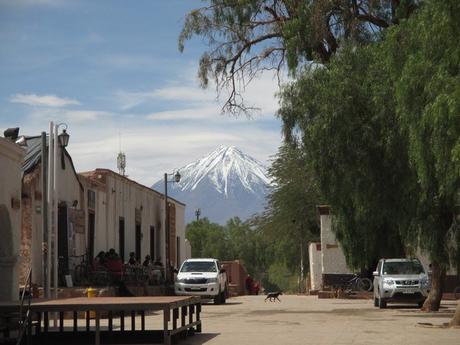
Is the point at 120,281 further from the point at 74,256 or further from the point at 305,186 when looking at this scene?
the point at 305,186

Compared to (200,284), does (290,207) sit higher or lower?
higher

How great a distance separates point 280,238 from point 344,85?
33.7m

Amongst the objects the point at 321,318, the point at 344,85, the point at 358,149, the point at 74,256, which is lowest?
the point at 321,318

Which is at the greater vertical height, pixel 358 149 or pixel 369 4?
pixel 369 4

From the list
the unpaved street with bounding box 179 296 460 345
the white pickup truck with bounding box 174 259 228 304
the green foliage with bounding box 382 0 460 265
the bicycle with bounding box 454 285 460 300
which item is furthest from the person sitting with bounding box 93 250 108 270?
the green foliage with bounding box 382 0 460 265

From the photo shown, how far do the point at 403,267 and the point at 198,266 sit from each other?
8950 millimetres

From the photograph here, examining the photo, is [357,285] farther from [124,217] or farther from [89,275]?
[89,275]

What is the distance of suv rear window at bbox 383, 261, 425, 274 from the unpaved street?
3.14 metres

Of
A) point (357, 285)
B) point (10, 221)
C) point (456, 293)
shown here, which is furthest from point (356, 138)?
point (357, 285)

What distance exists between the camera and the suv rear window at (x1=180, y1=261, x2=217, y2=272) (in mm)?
37000

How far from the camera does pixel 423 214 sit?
76.4ft

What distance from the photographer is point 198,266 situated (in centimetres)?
3722

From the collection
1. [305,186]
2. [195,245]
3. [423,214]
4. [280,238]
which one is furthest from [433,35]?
[195,245]

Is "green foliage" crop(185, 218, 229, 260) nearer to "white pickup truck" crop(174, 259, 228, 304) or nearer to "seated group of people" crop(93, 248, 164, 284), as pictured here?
"seated group of people" crop(93, 248, 164, 284)
